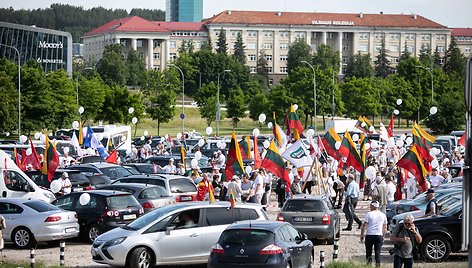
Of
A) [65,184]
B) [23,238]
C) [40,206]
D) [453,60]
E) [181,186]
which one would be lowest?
[23,238]

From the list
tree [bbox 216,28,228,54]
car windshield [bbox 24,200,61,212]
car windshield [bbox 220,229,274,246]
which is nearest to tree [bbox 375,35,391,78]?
tree [bbox 216,28,228,54]

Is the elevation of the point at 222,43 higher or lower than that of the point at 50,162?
higher

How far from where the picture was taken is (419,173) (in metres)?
27.9

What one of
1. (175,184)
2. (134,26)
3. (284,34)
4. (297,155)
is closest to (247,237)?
(175,184)

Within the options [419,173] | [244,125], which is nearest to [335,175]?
[419,173]

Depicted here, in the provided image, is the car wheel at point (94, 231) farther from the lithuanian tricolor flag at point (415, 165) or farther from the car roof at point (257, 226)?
the lithuanian tricolor flag at point (415, 165)

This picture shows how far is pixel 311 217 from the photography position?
73.4 ft

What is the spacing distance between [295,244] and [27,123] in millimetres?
53930

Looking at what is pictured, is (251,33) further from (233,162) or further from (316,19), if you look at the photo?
(233,162)

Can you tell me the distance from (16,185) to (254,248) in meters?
13.1

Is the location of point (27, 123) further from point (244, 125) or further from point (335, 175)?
point (244, 125)

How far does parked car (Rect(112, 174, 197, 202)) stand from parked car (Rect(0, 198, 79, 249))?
4665mm

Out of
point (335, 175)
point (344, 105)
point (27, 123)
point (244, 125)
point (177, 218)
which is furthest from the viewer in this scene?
point (244, 125)

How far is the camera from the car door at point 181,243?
1812cm
